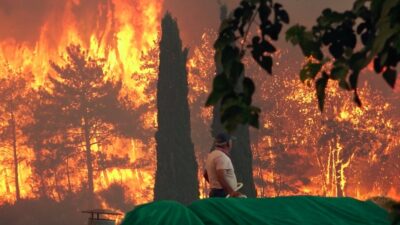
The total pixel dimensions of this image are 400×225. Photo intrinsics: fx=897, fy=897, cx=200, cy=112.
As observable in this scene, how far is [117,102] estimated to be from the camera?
53.7 meters

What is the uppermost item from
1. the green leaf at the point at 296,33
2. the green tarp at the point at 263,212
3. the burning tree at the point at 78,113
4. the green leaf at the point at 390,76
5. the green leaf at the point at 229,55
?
the burning tree at the point at 78,113

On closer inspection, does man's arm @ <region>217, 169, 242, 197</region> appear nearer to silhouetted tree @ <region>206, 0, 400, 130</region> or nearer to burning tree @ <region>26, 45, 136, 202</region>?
silhouetted tree @ <region>206, 0, 400, 130</region>

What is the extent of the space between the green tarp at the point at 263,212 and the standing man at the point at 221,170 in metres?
2.54

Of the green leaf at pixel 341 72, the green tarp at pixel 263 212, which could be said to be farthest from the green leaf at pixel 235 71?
the green tarp at pixel 263 212

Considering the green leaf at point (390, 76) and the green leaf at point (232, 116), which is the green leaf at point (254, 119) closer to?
the green leaf at point (232, 116)

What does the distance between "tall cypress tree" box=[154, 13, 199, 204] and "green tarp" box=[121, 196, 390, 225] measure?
2345 cm

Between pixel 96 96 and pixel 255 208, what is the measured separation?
43428 millimetres

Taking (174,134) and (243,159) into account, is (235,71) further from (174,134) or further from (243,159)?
(174,134)

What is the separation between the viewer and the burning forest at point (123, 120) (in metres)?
46.8

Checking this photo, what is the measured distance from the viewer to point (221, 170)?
459 inches

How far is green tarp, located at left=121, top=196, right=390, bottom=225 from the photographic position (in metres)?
7.90

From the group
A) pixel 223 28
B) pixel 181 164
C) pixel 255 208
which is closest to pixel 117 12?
pixel 181 164

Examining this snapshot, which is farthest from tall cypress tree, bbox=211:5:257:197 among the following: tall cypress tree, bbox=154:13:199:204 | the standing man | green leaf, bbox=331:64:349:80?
green leaf, bbox=331:64:349:80

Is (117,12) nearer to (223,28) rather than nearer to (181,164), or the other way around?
(181,164)
